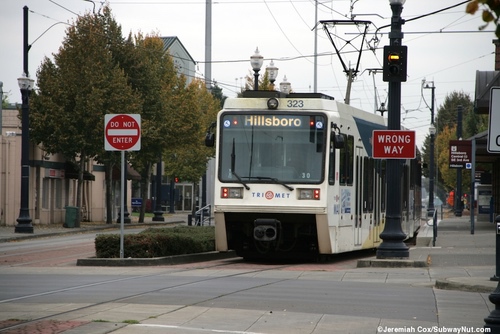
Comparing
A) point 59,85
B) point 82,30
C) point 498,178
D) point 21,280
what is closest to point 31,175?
point 59,85

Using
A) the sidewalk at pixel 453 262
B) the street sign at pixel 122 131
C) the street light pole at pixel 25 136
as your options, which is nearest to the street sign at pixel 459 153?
the sidewalk at pixel 453 262

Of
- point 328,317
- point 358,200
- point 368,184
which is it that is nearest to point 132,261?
point 358,200

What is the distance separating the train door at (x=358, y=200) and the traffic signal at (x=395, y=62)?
2.89 metres

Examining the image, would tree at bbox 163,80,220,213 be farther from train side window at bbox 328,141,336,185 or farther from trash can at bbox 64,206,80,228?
train side window at bbox 328,141,336,185

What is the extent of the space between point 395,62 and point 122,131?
609 centimetres

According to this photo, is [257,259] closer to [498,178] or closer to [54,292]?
[54,292]

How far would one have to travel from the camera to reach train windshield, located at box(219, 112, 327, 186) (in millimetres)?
20531

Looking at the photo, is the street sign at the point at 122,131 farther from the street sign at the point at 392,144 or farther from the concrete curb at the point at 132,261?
the street sign at the point at 392,144

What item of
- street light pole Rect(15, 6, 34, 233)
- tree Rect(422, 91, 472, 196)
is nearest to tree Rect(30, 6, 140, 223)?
street light pole Rect(15, 6, 34, 233)

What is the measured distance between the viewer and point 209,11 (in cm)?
4862

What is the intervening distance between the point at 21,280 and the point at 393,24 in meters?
9.62

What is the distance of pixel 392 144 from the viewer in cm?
2056

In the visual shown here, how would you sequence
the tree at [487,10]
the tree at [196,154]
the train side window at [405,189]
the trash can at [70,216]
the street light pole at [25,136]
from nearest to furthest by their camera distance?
1. the tree at [487,10]
2. the train side window at [405,189]
3. the street light pole at [25,136]
4. the trash can at [70,216]
5. the tree at [196,154]

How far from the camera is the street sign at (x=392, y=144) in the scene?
20500 millimetres
